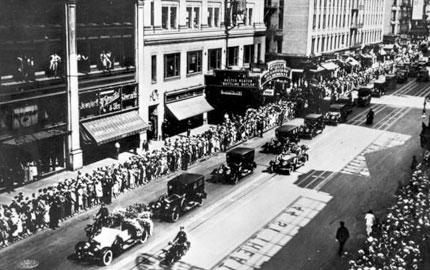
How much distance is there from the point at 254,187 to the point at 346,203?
576cm

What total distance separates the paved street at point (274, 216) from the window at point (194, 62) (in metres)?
9.10

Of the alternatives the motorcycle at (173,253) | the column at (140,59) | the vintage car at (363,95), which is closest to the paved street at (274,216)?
the motorcycle at (173,253)

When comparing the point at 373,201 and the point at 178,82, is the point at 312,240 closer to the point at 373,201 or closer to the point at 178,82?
the point at 373,201

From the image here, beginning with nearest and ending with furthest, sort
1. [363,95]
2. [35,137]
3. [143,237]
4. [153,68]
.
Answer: [143,237]
[35,137]
[153,68]
[363,95]

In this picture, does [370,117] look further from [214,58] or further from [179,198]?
[179,198]

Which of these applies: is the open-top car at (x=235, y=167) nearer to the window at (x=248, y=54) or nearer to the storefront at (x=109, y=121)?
the storefront at (x=109, y=121)

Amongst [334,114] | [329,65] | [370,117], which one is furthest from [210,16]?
[329,65]

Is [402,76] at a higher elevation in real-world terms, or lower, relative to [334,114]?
higher

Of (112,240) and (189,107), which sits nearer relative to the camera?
(112,240)

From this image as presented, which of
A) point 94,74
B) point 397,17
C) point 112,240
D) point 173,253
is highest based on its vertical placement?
point 397,17

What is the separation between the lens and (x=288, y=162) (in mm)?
38031

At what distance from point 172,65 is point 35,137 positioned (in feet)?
55.5

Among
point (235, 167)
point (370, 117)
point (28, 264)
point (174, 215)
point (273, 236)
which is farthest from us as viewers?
point (370, 117)

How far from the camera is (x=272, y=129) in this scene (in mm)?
53094
